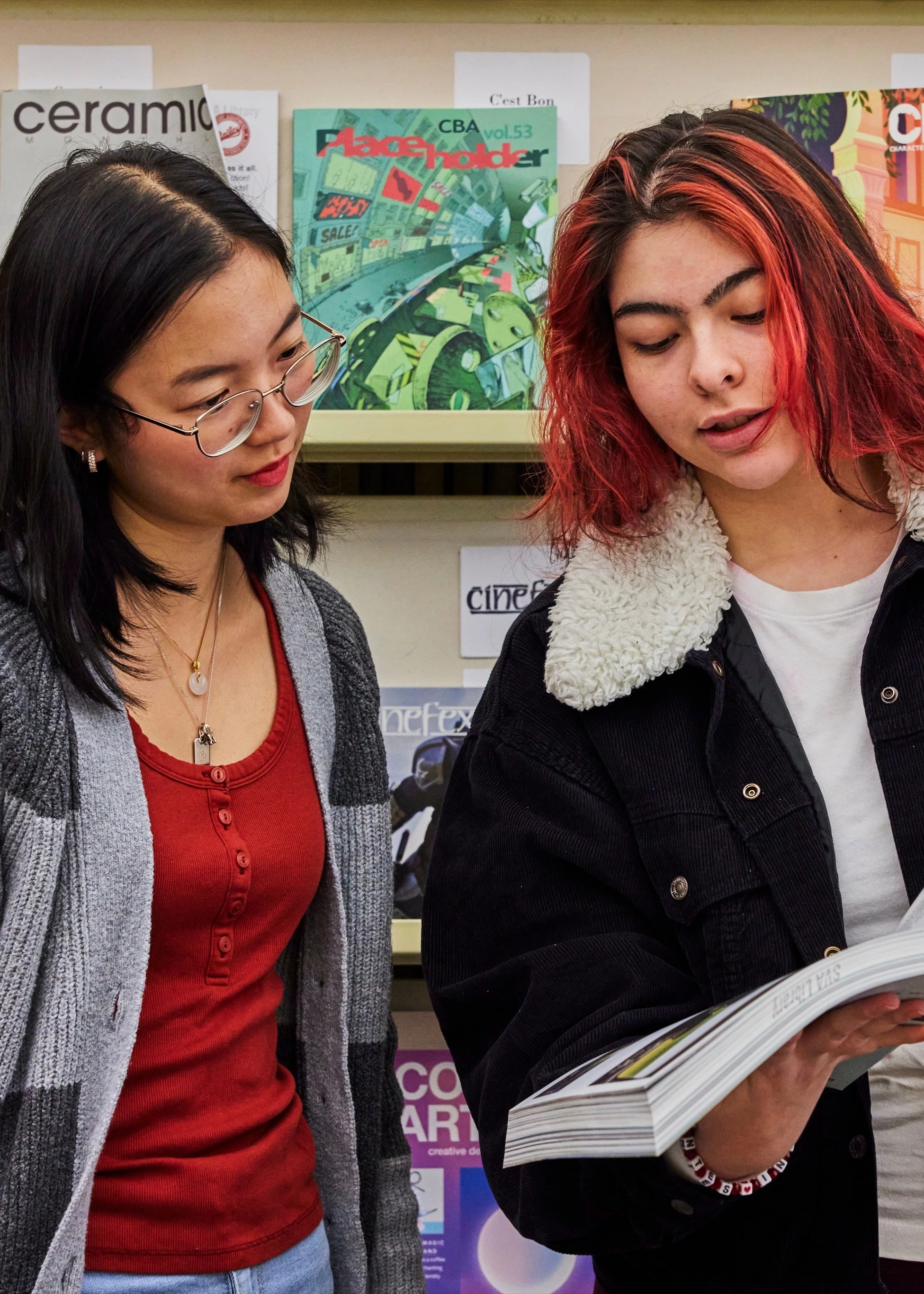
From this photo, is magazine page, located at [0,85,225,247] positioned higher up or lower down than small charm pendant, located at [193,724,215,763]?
higher up

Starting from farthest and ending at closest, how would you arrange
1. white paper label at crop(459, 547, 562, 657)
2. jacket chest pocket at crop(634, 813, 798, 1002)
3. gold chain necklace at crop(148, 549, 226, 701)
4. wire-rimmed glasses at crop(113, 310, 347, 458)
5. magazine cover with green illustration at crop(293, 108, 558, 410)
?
1. white paper label at crop(459, 547, 562, 657)
2. magazine cover with green illustration at crop(293, 108, 558, 410)
3. gold chain necklace at crop(148, 549, 226, 701)
4. wire-rimmed glasses at crop(113, 310, 347, 458)
5. jacket chest pocket at crop(634, 813, 798, 1002)

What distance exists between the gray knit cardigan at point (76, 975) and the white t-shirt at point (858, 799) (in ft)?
1.41

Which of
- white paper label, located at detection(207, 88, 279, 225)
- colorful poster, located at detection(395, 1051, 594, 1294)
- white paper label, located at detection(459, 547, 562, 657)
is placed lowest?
colorful poster, located at detection(395, 1051, 594, 1294)

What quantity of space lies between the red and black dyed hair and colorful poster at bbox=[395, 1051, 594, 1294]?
0.89 m

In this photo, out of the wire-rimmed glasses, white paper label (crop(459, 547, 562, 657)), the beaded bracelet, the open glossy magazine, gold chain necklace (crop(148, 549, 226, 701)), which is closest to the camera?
the open glossy magazine

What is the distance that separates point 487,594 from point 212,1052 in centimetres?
80

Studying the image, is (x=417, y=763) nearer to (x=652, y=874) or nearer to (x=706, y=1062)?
(x=652, y=874)

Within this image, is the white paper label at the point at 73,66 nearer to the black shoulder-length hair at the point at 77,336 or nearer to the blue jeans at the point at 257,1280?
the black shoulder-length hair at the point at 77,336

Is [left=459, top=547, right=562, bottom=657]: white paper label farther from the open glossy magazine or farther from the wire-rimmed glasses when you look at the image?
the open glossy magazine

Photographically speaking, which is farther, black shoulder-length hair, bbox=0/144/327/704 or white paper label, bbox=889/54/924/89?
white paper label, bbox=889/54/924/89

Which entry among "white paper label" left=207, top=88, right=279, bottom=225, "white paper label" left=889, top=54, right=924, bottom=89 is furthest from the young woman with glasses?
"white paper label" left=889, top=54, right=924, bottom=89

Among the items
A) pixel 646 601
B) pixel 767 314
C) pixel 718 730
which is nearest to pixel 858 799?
pixel 718 730

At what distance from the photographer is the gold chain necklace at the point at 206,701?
3.57 feet

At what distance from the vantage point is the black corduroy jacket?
0.91m
